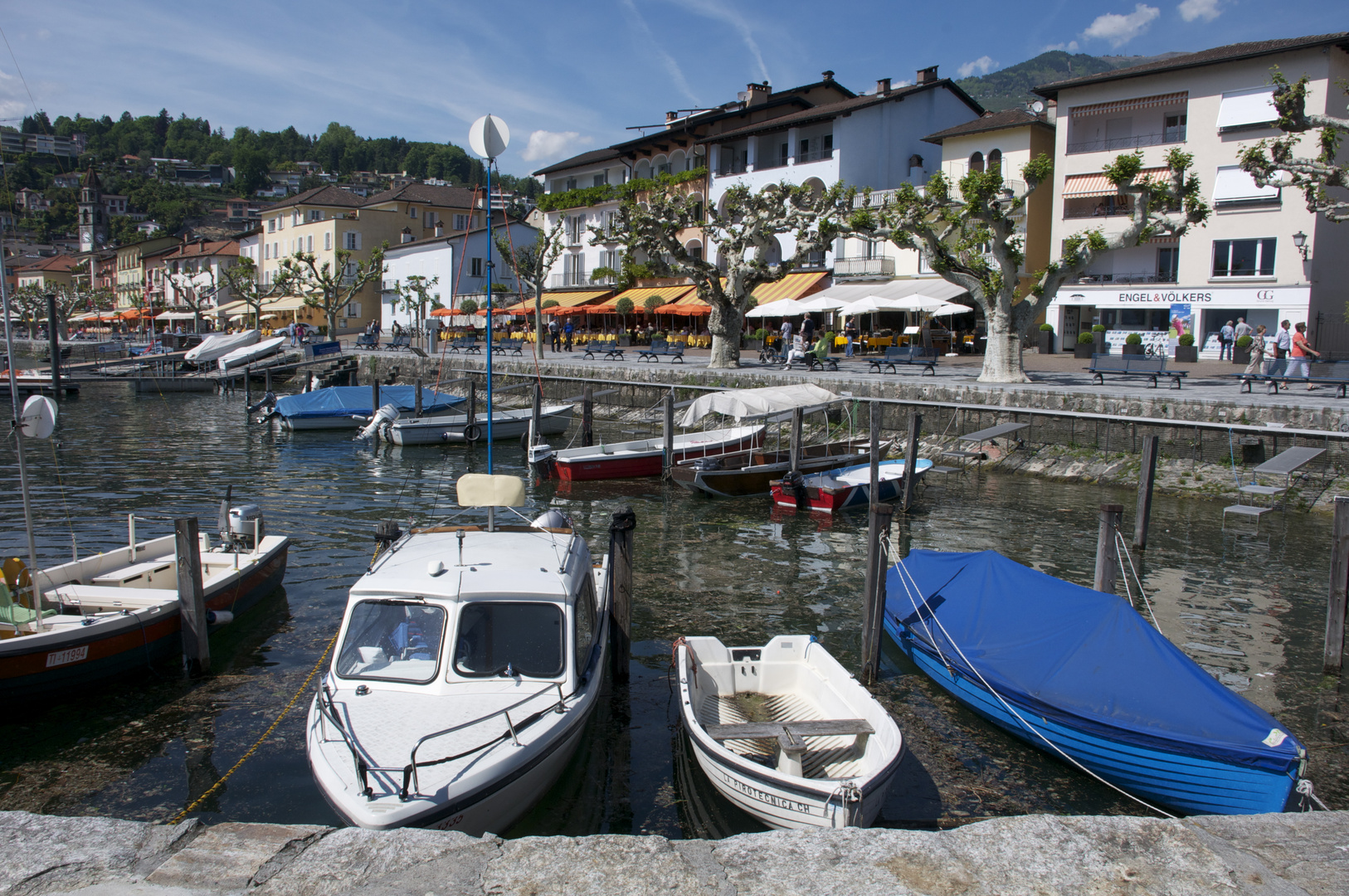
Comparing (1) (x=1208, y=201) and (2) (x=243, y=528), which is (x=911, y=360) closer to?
(1) (x=1208, y=201)

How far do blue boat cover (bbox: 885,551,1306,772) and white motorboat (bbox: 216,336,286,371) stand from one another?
49.0m

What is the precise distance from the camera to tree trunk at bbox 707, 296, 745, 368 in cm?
3475

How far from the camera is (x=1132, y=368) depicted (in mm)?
26297

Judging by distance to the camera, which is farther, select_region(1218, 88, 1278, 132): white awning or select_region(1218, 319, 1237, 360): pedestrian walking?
select_region(1218, 88, 1278, 132): white awning

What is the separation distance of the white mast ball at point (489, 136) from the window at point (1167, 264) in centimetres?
3407

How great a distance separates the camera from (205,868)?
362 centimetres

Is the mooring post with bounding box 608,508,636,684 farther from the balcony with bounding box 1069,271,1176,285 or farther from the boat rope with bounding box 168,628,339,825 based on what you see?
the balcony with bounding box 1069,271,1176,285

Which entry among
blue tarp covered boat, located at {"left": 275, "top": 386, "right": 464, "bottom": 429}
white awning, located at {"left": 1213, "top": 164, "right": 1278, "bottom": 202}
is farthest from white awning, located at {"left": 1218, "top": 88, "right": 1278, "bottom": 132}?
blue tarp covered boat, located at {"left": 275, "top": 386, "right": 464, "bottom": 429}

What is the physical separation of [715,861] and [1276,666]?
10.3m

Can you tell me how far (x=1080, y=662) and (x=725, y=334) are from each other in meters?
27.6

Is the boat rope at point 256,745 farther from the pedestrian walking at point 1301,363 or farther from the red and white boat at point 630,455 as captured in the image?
the pedestrian walking at point 1301,363

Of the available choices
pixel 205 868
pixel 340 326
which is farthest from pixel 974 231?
pixel 340 326

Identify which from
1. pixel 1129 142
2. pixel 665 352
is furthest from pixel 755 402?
pixel 1129 142

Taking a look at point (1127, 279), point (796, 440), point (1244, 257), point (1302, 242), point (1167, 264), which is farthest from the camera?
point (1127, 279)
